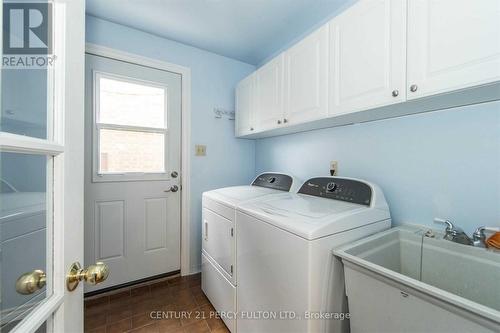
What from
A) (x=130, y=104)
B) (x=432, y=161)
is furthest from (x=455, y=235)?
(x=130, y=104)

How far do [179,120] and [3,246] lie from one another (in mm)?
2007

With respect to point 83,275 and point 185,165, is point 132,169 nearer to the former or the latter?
point 185,165

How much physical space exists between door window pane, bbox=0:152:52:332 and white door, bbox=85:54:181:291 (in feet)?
5.56

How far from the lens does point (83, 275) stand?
0.59 m

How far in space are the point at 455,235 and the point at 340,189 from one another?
60 cm

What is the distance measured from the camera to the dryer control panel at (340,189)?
1.32m

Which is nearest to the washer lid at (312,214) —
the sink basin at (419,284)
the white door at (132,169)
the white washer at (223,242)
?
the sink basin at (419,284)

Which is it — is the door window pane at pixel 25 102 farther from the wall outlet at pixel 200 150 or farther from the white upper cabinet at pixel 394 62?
the wall outlet at pixel 200 150

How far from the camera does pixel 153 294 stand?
202 centimetres

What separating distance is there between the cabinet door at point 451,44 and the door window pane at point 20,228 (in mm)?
1407

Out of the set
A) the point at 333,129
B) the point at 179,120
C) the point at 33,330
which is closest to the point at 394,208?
the point at 333,129

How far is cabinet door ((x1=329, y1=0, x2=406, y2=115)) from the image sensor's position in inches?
40.6

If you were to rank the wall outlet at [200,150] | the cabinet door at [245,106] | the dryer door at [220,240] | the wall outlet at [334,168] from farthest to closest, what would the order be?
the wall outlet at [200,150] < the cabinet door at [245,106] < the wall outlet at [334,168] < the dryer door at [220,240]

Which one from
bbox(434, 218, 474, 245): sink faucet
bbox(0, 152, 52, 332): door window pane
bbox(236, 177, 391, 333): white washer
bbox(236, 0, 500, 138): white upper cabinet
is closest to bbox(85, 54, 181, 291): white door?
bbox(236, 177, 391, 333): white washer
